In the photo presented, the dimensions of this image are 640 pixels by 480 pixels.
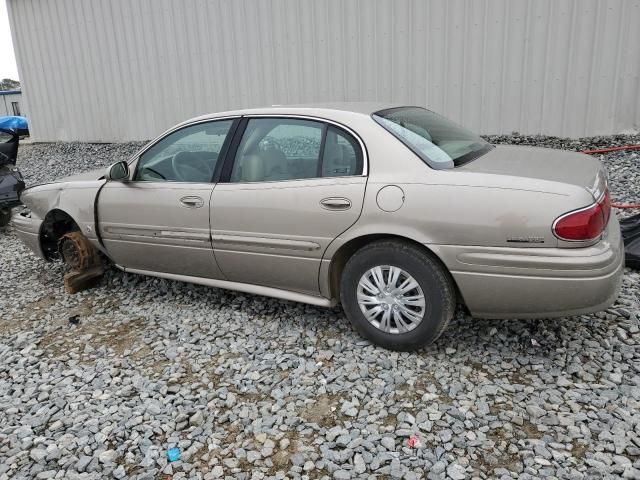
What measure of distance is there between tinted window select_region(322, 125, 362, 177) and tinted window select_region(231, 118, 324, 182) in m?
0.06

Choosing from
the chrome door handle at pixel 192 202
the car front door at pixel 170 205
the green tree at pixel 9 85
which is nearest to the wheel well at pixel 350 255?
the car front door at pixel 170 205

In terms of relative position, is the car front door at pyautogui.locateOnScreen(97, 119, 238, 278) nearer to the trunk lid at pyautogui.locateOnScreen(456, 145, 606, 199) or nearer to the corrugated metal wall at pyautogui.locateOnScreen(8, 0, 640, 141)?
the trunk lid at pyautogui.locateOnScreen(456, 145, 606, 199)

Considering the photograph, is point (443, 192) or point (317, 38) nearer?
point (443, 192)

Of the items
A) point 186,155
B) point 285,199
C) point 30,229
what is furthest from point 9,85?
point 285,199

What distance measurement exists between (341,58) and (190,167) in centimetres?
589

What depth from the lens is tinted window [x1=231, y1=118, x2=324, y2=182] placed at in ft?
11.0

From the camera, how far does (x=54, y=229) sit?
4777mm

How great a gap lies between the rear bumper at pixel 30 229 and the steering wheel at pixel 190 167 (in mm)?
1613

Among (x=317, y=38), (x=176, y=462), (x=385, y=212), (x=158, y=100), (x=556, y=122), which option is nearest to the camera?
(x=176, y=462)

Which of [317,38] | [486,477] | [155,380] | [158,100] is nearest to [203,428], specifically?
[155,380]

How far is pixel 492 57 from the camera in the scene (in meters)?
7.94

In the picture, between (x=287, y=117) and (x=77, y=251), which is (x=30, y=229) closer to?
(x=77, y=251)

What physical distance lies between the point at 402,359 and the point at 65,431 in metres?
1.92

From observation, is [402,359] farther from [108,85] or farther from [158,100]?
[108,85]
